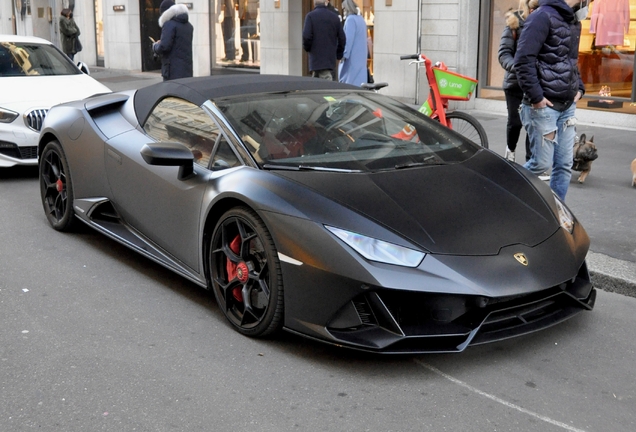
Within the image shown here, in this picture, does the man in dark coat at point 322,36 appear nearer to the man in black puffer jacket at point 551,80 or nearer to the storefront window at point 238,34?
the man in black puffer jacket at point 551,80

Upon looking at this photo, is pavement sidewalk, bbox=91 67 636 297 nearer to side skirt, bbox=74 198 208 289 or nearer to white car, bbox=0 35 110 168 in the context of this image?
side skirt, bbox=74 198 208 289

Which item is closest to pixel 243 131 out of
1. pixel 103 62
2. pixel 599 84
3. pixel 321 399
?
pixel 321 399

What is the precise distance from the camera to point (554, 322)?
4203mm

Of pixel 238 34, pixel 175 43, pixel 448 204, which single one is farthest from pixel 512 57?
pixel 238 34

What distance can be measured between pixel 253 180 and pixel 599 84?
9.26 m

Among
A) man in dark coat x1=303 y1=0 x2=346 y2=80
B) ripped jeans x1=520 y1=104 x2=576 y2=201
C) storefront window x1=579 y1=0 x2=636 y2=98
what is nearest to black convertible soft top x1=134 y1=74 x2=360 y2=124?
ripped jeans x1=520 y1=104 x2=576 y2=201

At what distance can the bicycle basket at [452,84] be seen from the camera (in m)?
8.96

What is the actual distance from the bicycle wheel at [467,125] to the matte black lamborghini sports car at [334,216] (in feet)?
9.53

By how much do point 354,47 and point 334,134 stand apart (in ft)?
21.9

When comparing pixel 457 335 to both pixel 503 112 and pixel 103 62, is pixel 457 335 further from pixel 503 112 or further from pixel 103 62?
pixel 103 62

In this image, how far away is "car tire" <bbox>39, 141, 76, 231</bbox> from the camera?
6.36 m

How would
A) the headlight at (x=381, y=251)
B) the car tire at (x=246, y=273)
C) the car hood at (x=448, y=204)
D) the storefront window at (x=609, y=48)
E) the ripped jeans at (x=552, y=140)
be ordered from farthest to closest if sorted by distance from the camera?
1. the storefront window at (x=609, y=48)
2. the ripped jeans at (x=552, y=140)
3. the car tire at (x=246, y=273)
4. the car hood at (x=448, y=204)
5. the headlight at (x=381, y=251)

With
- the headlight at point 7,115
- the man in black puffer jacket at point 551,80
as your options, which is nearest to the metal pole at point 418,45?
the headlight at point 7,115

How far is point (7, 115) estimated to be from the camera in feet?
28.6
